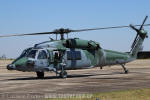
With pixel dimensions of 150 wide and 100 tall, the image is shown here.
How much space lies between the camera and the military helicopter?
25141 millimetres

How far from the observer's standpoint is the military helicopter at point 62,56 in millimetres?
25141

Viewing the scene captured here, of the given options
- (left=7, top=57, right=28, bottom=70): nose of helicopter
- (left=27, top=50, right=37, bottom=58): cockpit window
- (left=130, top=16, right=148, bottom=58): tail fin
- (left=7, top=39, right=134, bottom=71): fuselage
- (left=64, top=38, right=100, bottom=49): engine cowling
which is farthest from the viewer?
(left=130, top=16, right=148, bottom=58): tail fin

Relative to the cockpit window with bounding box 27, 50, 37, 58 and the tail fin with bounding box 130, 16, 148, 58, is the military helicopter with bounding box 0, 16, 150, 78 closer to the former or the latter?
the cockpit window with bounding box 27, 50, 37, 58

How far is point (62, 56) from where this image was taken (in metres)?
27.3

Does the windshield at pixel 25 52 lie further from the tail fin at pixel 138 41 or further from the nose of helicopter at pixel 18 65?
the tail fin at pixel 138 41

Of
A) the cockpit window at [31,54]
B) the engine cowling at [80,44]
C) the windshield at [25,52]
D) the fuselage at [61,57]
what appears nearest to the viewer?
the fuselage at [61,57]

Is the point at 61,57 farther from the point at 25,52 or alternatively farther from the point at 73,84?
the point at 73,84

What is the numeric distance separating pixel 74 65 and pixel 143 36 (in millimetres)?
10866

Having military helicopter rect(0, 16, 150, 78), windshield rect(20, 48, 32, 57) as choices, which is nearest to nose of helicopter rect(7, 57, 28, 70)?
military helicopter rect(0, 16, 150, 78)

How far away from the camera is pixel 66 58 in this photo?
27.6 m

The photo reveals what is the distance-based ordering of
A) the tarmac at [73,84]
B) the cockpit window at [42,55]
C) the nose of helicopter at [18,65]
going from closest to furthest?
the tarmac at [73,84], the nose of helicopter at [18,65], the cockpit window at [42,55]

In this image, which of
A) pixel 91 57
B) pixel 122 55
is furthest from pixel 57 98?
pixel 122 55

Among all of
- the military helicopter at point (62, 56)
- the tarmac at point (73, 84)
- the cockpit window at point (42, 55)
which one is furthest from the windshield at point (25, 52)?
the tarmac at point (73, 84)

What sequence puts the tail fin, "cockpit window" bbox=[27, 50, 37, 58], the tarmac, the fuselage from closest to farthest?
the tarmac, the fuselage, "cockpit window" bbox=[27, 50, 37, 58], the tail fin
